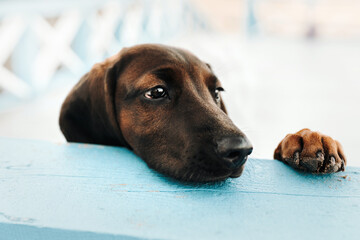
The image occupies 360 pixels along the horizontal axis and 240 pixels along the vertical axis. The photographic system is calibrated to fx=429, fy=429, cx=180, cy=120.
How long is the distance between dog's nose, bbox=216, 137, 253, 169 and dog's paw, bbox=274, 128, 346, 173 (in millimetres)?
200

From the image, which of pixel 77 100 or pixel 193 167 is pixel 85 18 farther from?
pixel 193 167

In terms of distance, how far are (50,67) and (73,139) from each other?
17.6 ft

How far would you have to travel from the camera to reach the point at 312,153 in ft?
Answer: 5.65

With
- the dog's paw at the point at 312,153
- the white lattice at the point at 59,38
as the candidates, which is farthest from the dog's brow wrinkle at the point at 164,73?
the white lattice at the point at 59,38

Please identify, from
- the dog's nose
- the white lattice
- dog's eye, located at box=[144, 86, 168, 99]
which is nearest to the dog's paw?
the dog's nose

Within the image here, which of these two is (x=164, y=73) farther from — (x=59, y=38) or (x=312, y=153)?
(x=59, y=38)

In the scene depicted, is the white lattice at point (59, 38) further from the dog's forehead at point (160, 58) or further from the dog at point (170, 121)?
the dog's forehead at point (160, 58)

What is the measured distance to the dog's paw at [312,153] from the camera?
1.65m

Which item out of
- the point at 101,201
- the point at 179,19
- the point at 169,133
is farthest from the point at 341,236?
the point at 179,19

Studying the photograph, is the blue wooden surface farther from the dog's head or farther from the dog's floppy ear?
the dog's floppy ear

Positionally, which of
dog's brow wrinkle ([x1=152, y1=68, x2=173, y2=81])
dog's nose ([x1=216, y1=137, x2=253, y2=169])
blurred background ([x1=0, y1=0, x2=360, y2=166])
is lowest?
blurred background ([x1=0, y1=0, x2=360, y2=166])

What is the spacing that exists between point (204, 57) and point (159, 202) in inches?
464

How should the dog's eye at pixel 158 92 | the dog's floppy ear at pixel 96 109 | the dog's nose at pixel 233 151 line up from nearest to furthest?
the dog's nose at pixel 233 151
the dog's eye at pixel 158 92
the dog's floppy ear at pixel 96 109

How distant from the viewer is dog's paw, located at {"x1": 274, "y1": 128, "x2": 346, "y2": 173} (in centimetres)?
165
